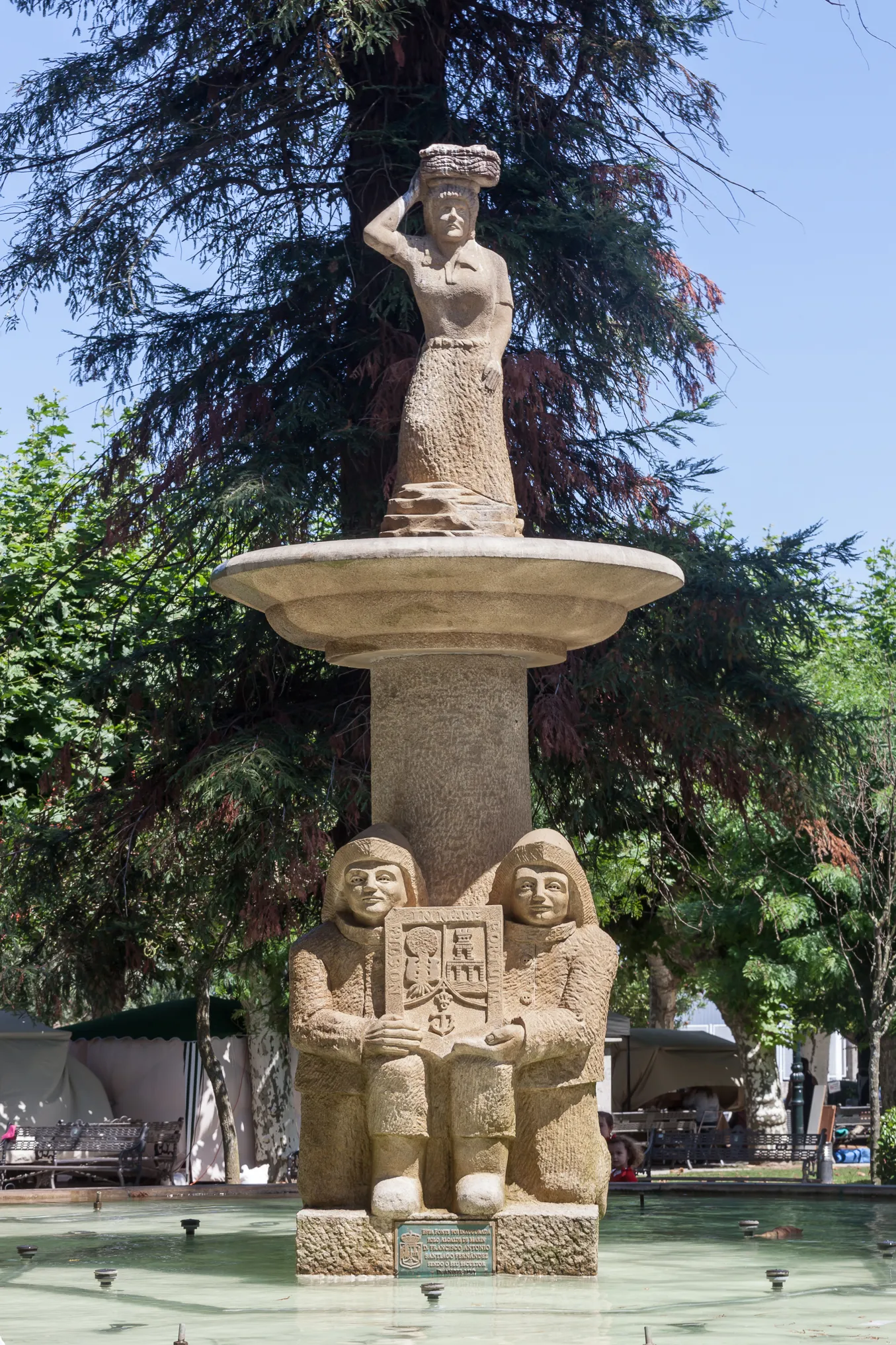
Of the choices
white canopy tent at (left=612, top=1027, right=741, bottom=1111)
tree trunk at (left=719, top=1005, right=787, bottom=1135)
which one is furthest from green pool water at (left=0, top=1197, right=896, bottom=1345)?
white canopy tent at (left=612, top=1027, right=741, bottom=1111)

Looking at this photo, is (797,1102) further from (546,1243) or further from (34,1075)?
(546,1243)

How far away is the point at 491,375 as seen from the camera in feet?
27.2

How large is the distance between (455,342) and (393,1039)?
3.28 meters

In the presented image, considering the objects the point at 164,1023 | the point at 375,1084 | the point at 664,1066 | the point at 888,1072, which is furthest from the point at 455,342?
the point at 664,1066

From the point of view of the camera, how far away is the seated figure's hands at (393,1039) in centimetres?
706

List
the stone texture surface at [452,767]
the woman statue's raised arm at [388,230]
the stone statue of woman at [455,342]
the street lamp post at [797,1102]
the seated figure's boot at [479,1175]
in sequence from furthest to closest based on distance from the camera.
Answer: the street lamp post at [797,1102] → the woman statue's raised arm at [388,230] → the stone statue of woman at [455,342] → the stone texture surface at [452,767] → the seated figure's boot at [479,1175]

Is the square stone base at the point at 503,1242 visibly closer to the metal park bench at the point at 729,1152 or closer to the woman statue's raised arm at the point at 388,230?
the woman statue's raised arm at the point at 388,230

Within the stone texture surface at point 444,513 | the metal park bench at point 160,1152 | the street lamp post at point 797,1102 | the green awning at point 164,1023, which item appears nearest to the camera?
the stone texture surface at point 444,513

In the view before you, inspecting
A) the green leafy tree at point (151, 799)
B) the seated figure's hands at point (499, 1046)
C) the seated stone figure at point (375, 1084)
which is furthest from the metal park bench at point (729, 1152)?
the seated figure's hands at point (499, 1046)

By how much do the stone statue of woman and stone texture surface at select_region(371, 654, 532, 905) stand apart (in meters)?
0.74

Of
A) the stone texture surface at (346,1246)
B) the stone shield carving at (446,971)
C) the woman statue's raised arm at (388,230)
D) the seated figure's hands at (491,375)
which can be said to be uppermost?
the woman statue's raised arm at (388,230)

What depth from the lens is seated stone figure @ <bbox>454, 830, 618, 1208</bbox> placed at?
7.09 meters

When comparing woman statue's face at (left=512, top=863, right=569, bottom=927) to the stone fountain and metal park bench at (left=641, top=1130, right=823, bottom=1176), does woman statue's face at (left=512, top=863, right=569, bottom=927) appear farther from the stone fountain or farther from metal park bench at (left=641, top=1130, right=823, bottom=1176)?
metal park bench at (left=641, top=1130, right=823, bottom=1176)

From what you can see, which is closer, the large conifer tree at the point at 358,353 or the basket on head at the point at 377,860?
the basket on head at the point at 377,860
